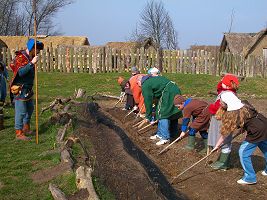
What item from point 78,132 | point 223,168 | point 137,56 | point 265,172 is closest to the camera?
point 265,172

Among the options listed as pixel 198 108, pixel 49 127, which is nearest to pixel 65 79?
pixel 49 127

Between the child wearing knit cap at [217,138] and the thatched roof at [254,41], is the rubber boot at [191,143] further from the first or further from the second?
the thatched roof at [254,41]

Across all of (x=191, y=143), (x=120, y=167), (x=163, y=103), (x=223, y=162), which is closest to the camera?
(x=120, y=167)

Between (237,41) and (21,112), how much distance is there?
29261 mm

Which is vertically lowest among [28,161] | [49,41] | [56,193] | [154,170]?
[154,170]

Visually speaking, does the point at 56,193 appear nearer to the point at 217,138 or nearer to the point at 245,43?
the point at 217,138

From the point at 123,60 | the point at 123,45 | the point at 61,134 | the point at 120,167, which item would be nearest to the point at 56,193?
the point at 120,167

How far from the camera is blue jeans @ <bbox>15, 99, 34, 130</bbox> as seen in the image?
26.1ft

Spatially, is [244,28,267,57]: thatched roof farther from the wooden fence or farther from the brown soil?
the brown soil

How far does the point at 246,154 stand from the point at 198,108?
1.92 meters

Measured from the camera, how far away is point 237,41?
115 ft

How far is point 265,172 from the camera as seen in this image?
22.4 feet

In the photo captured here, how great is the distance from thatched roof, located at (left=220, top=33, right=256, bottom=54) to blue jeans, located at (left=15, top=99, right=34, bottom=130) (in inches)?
1096

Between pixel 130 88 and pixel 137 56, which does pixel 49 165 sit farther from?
pixel 137 56
